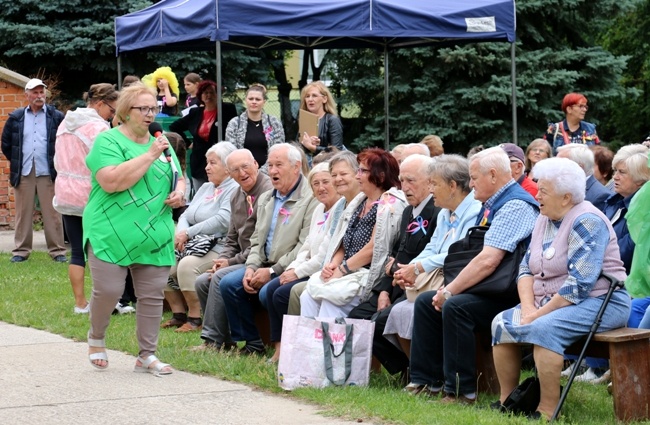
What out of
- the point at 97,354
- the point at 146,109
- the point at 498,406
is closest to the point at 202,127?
the point at 146,109

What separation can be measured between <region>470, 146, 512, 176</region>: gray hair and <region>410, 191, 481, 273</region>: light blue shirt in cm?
33

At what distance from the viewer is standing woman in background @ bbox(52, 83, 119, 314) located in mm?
10172

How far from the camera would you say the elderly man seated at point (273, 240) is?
8.55m

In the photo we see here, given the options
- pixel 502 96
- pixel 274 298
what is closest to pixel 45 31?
pixel 502 96

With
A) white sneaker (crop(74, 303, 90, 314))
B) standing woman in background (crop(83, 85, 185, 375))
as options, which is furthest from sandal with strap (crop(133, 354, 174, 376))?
white sneaker (crop(74, 303, 90, 314))

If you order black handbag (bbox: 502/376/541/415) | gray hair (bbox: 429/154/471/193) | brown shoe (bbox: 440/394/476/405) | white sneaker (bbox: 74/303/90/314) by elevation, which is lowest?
white sneaker (bbox: 74/303/90/314)

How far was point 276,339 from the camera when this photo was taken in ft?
26.8

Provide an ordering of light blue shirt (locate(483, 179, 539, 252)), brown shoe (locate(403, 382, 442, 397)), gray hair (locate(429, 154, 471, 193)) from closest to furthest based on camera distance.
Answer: light blue shirt (locate(483, 179, 539, 252)) < brown shoe (locate(403, 382, 442, 397)) < gray hair (locate(429, 154, 471, 193))

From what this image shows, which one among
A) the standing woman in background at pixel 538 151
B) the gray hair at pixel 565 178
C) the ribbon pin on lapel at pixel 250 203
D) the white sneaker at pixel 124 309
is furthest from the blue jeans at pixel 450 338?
the white sneaker at pixel 124 309

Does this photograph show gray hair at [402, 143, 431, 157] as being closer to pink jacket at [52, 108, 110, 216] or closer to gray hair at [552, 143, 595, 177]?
gray hair at [552, 143, 595, 177]

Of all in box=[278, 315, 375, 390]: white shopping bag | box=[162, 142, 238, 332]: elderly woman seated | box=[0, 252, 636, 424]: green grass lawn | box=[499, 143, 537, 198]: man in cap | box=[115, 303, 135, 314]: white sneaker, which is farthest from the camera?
box=[115, 303, 135, 314]: white sneaker

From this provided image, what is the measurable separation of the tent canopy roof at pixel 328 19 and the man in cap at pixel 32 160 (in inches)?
77.0

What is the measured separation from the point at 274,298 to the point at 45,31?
12.4 metres

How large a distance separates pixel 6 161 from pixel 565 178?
12932mm
